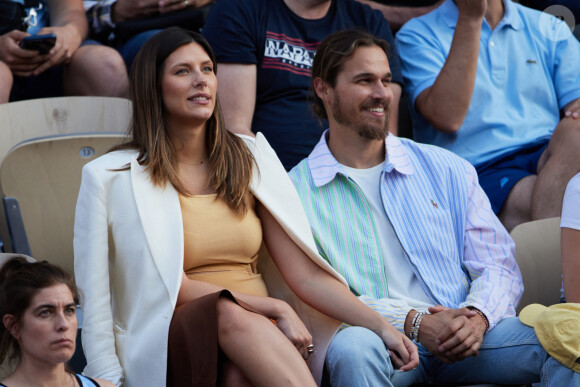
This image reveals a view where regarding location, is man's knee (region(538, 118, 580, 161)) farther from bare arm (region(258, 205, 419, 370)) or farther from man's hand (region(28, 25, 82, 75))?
man's hand (region(28, 25, 82, 75))

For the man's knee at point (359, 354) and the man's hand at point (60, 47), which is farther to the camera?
the man's hand at point (60, 47)

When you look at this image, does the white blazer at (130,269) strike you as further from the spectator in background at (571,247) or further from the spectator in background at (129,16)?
the spectator in background at (129,16)

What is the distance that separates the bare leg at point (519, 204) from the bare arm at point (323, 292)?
3.43 feet

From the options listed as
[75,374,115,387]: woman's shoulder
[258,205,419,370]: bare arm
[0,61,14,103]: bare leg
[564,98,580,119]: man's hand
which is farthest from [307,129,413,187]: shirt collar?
[0,61,14,103]: bare leg

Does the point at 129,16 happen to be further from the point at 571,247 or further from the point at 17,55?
the point at 571,247

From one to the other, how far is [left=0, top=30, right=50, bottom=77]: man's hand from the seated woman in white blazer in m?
0.96

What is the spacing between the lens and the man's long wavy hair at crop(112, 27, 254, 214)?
7.97 ft

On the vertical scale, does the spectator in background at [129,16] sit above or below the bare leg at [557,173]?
above

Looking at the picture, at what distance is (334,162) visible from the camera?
2746 millimetres

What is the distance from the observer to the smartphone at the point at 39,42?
3.28m

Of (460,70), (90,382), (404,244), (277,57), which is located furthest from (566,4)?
(90,382)

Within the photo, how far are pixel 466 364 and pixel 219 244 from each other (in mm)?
767

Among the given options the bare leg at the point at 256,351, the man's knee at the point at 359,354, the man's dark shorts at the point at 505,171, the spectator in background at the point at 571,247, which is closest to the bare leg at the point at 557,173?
the man's dark shorts at the point at 505,171

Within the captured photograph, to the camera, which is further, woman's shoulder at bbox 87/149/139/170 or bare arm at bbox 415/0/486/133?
bare arm at bbox 415/0/486/133
